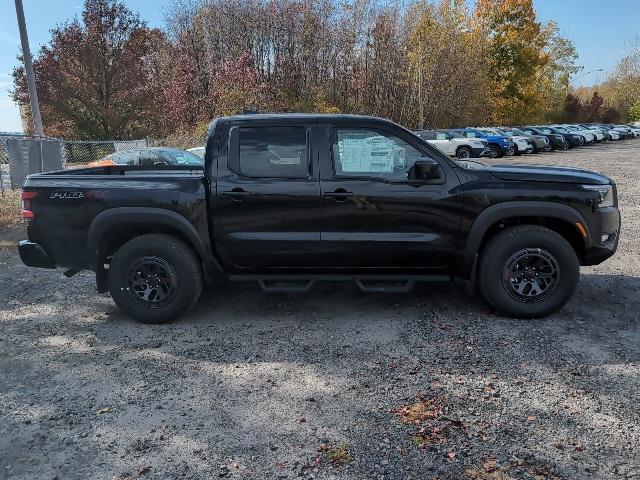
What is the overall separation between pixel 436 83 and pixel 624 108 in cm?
5130

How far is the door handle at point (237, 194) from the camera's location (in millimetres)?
4828

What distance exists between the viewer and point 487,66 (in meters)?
42.4

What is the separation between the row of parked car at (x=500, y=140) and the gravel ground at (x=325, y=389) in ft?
55.5

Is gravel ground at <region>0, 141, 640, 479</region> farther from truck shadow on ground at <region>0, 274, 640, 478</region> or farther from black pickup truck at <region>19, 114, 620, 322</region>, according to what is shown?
black pickup truck at <region>19, 114, 620, 322</region>

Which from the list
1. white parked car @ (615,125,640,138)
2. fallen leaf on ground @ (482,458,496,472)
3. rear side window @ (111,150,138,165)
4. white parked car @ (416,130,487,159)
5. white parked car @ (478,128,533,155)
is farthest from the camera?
white parked car @ (615,125,640,138)

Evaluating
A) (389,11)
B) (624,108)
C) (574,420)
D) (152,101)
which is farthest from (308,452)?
(624,108)

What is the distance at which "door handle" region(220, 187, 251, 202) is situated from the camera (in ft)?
15.8

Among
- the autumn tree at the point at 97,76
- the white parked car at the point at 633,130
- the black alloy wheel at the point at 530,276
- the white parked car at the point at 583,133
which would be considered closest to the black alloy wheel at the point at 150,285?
the black alloy wheel at the point at 530,276

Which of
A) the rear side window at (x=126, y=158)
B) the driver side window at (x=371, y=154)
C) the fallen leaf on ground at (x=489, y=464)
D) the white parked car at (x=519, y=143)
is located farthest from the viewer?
the white parked car at (x=519, y=143)

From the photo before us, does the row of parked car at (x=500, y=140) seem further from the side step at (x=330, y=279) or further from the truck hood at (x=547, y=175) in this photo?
the side step at (x=330, y=279)

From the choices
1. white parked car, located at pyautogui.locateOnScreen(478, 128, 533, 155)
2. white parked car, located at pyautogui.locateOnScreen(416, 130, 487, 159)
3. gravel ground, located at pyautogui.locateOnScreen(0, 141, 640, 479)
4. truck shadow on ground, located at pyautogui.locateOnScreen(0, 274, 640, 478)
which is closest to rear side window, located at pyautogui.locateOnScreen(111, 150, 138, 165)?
gravel ground, located at pyautogui.locateOnScreen(0, 141, 640, 479)

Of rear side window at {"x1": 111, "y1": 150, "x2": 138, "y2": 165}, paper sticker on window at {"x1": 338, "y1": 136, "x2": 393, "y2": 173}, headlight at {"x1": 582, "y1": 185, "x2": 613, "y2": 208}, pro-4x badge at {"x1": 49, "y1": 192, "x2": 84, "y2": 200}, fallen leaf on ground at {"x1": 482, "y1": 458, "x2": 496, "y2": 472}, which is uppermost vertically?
paper sticker on window at {"x1": 338, "y1": 136, "x2": 393, "y2": 173}

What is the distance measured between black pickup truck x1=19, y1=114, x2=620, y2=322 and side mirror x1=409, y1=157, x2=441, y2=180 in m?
0.01

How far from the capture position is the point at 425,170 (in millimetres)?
4746
